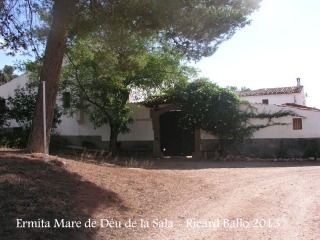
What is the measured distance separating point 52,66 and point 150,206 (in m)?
4.37

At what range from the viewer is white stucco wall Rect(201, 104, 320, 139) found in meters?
17.5

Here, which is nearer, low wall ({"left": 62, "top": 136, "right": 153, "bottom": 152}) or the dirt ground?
the dirt ground

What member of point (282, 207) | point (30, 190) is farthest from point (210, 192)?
point (30, 190)

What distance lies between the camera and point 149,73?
633 inches

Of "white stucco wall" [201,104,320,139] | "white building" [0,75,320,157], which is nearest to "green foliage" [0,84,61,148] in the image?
"white building" [0,75,320,157]

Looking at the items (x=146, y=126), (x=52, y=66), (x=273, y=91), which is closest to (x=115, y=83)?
(x=146, y=126)

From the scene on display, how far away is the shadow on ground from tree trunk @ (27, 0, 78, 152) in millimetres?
1034

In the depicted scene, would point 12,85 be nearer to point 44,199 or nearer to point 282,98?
point 44,199

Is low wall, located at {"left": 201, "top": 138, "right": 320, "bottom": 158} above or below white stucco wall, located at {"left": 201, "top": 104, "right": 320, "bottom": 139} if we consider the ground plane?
below

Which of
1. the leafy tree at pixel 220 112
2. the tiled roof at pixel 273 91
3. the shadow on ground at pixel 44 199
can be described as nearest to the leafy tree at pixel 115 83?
the leafy tree at pixel 220 112

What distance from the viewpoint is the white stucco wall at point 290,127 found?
57.4 ft

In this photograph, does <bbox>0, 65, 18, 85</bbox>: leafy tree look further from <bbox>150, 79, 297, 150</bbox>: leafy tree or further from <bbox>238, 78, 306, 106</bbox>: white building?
<bbox>238, 78, 306, 106</bbox>: white building

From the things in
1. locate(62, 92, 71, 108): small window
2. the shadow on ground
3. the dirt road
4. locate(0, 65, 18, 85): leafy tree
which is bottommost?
the dirt road

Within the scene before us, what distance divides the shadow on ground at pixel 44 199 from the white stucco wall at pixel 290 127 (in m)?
12.7
